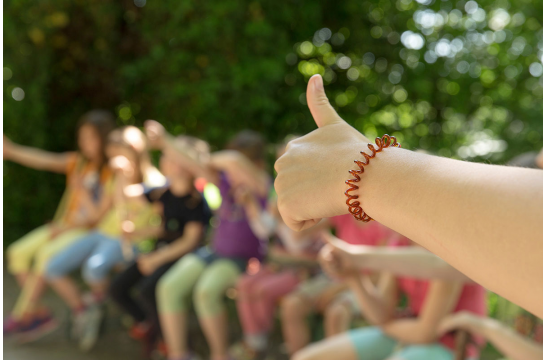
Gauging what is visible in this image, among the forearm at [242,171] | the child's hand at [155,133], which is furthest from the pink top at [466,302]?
the child's hand at [155,133]

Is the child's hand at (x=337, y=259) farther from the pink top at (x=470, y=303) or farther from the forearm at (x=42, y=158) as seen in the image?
the forearm at (x=42, y=158)

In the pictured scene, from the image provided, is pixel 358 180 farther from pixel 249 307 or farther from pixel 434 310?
pixel 249 307

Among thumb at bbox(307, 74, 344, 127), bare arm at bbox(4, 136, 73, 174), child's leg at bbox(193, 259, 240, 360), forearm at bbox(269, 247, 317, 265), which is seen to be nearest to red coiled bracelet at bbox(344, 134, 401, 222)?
thumb at bbox(307, 74, 344, 127)

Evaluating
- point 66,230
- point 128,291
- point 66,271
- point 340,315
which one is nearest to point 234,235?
point 128,291

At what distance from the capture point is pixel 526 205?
58cm

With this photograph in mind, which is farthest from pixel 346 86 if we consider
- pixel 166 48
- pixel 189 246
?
pixel 189 246

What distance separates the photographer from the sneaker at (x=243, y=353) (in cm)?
326

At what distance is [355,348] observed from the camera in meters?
2.10

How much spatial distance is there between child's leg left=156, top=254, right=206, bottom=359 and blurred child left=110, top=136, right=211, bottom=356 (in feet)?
0.63

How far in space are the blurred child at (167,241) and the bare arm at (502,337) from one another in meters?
2.28

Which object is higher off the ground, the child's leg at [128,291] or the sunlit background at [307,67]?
the sunlit background at [307,67]

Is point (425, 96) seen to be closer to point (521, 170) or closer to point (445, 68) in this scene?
point (445, 68)

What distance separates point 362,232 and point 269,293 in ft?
2.35

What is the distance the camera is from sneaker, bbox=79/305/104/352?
12.4ft
